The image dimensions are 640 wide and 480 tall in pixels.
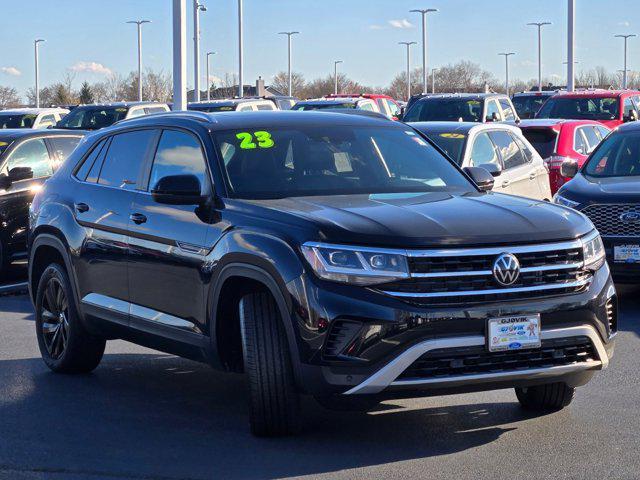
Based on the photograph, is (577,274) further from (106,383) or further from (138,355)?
(138,355)

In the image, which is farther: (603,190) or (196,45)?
(196,45)

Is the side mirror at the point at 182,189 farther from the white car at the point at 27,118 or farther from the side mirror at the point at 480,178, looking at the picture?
the white car at the point at 27,118

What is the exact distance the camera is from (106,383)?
827 centimetres

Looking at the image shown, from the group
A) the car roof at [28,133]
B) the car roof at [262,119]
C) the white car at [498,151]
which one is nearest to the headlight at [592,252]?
the car roof at [262,119]

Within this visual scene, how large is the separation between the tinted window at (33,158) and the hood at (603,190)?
6483 mm

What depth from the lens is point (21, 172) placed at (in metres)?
14.4

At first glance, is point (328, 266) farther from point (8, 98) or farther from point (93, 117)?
point (8, 98)

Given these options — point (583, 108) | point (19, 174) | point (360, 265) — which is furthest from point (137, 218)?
point (583, 108)

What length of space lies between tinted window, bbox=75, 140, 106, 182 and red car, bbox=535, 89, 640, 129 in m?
18.0

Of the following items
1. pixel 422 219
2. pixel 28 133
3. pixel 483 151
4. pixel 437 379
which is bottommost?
pixel 437 379

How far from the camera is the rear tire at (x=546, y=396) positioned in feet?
22.8

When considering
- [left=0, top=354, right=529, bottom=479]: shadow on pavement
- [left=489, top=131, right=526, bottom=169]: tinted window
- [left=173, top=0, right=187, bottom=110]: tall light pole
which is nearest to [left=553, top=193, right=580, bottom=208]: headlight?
[left=489, top=131, right=526, bottom=169]: tinted window

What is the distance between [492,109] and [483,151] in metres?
10.5

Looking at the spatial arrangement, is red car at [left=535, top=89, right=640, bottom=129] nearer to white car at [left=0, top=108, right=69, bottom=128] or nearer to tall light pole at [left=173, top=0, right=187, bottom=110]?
tall light pole at [left=173, top=0, right=187, bottom=110]
